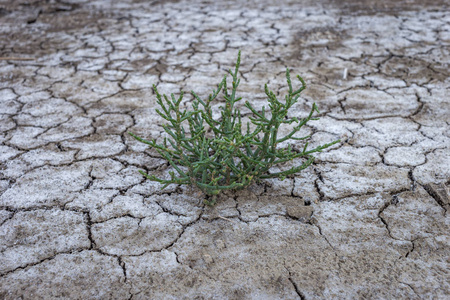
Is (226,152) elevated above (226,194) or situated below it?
above

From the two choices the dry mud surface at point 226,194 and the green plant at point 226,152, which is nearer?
the dry mud surface at point 226,194

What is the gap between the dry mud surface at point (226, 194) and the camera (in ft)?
5.50

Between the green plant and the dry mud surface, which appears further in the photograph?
the green plant

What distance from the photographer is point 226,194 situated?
6.98 ft

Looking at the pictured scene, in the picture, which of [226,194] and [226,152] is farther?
[226,194]

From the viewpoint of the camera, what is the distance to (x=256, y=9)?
5266 mm

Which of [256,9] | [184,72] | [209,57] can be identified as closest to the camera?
[184,72]

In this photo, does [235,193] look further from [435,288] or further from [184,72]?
[184,72]

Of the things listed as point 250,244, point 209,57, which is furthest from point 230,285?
point 209,57

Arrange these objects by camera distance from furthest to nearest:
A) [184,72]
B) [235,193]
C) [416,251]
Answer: [184,72], [235,193], [416,251]

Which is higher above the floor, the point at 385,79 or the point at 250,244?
the point at 385,79

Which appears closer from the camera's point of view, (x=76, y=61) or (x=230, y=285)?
(x=230, y=285)

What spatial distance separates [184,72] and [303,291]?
7.90 feet

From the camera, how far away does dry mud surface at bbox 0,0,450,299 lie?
1.68m
